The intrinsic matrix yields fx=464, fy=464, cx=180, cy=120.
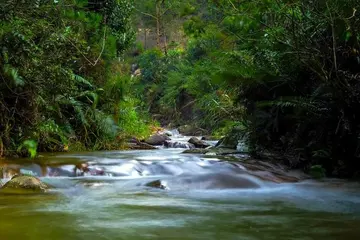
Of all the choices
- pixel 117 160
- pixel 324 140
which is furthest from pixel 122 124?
pixel 324 140

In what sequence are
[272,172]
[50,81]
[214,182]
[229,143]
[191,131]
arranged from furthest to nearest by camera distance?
[191,131]
[229,143]
[50,81]
[272,172]
[214,182]

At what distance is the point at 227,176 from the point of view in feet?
19.5

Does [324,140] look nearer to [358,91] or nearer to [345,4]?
[358,91]

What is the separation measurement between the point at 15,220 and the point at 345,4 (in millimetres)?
4189

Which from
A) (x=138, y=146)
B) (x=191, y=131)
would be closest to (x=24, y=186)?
(x=138, y=146)

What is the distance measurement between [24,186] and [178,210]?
190 centimetres

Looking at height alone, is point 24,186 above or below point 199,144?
below

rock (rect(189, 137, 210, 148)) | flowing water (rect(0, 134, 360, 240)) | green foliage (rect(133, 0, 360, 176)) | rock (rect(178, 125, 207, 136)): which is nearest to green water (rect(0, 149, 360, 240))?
flowing water (rect(0, 134, 360, 240))

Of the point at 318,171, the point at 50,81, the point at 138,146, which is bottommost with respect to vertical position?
the point at 318,171

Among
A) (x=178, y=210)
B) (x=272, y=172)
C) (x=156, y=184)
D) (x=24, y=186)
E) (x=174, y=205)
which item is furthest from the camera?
(x=272, y=172)

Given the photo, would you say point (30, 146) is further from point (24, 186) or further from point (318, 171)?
point (318, 171)

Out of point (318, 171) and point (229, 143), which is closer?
point (318, 171)

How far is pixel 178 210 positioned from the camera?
13.5 feet

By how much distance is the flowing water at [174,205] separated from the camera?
3.23 metres
